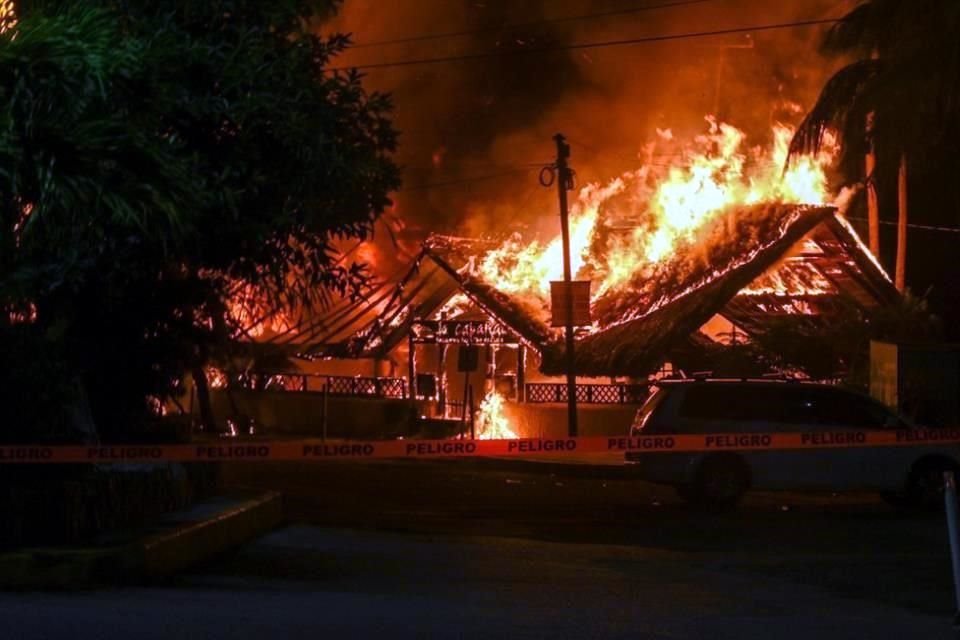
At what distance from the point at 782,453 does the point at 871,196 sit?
22.2 m

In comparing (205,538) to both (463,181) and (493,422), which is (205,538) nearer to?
(493,422)

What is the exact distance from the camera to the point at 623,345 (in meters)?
32.1

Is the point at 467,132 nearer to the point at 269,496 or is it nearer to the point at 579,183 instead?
the point at 579,183

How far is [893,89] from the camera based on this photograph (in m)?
30.9

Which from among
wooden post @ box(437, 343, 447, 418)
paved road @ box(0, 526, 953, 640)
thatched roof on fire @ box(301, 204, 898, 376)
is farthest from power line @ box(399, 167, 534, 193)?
paved road @ box(0, 526, 953, 640)

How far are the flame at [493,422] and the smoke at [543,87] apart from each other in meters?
13.7

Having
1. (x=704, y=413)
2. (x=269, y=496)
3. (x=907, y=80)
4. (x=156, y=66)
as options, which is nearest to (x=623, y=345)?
(x=907, y=80)

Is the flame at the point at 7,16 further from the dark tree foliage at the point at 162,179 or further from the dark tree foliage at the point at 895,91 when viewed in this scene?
the dark tree foliage at the point at 895,91

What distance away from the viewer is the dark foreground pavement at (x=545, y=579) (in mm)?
9438

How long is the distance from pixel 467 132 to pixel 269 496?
44.8 metres

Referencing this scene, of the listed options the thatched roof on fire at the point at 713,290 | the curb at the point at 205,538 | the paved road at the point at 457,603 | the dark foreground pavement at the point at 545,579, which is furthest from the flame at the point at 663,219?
the paved road at the point at 457,603

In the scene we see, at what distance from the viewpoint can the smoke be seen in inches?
1954

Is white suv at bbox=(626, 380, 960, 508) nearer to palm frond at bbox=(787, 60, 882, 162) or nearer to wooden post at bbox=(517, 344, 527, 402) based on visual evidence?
palm frond at bbox=(787, 60, 882, 162)

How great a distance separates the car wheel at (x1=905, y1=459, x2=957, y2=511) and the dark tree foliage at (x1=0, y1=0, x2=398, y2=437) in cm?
910
